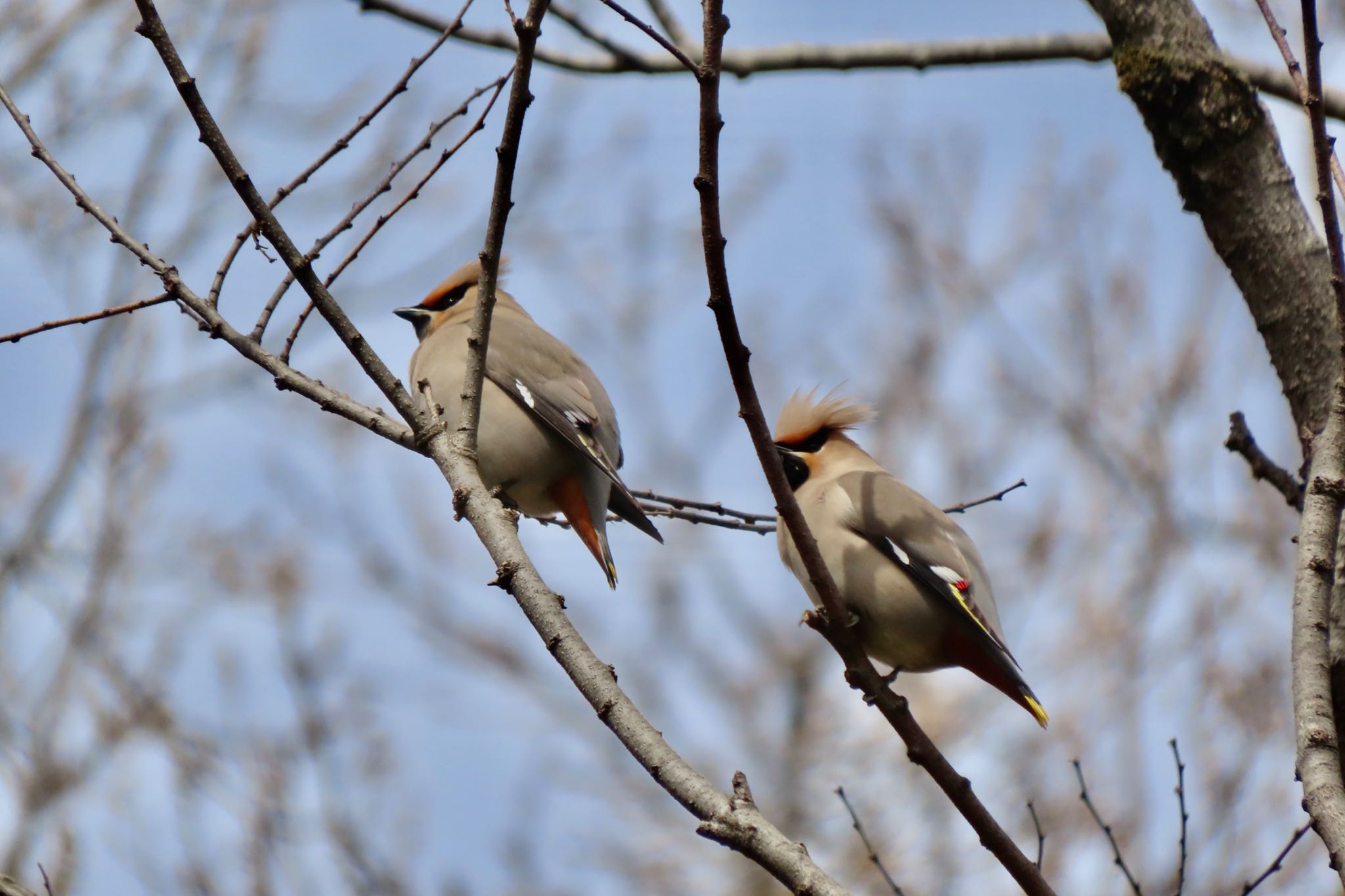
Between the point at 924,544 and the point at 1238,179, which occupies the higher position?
the point at 1238,179

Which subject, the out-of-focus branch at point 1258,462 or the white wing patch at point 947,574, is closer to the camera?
the out-of-focus branch at point 1258,462

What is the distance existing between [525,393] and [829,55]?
1383mm

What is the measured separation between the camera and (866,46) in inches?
172

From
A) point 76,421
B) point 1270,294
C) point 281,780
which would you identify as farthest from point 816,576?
point 76,421

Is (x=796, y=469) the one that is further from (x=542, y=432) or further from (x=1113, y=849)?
(x=1113, y=849)

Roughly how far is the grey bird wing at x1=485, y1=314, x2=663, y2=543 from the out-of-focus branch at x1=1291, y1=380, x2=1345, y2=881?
2.01 metres

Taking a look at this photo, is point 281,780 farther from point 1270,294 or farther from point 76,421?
point 1270,294

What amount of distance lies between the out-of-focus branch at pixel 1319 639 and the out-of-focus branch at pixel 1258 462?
51 cm

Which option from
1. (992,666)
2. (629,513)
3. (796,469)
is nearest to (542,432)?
(629,513)

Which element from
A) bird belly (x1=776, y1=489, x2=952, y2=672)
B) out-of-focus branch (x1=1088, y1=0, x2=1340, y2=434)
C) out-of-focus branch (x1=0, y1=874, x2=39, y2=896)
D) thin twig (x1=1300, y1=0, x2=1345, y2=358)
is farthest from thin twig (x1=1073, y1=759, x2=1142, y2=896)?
out-of-focus branch (x1=0, y1=874, x2=39, y2=896)

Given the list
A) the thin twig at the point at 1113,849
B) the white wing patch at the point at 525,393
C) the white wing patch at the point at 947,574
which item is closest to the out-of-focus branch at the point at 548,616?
the thin twig at the point at 1113,849

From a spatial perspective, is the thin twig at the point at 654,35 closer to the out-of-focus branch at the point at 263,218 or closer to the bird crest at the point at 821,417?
the out-of-focus branch at the point at 263,218

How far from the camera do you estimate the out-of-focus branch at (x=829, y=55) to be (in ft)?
13.9

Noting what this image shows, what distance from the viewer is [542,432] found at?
451cm
